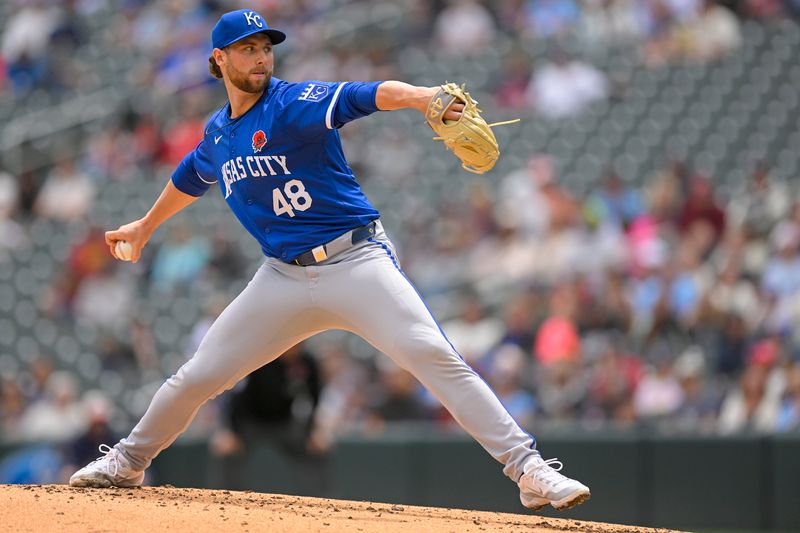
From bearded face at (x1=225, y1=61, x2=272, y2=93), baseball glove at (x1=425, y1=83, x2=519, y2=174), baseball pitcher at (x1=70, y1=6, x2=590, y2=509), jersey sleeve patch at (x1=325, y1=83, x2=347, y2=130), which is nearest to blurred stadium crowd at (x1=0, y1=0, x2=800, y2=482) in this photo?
baseball pitcher at (x1=70, y1=6, x2=590, y2=509)

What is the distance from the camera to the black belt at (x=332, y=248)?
4895mm

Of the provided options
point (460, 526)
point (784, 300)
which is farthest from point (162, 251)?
point (460, 526)

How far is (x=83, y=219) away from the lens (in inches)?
495

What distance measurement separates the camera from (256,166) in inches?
192

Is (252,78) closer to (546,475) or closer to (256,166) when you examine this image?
(256,166)

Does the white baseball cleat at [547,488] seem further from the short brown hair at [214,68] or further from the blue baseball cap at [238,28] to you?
the short brown hair at [214,68]

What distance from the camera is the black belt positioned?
4.89 metres

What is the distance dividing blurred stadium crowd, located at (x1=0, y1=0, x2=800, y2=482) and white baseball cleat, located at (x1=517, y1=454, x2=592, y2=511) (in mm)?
4112

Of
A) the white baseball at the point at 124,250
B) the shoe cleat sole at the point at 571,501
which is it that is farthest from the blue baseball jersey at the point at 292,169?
the shoe cleat sole at the point at 571,501

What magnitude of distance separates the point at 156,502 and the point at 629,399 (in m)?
5.34

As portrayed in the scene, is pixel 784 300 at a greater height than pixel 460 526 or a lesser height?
lesser

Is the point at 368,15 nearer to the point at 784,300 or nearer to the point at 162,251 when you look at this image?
the point at 162,251

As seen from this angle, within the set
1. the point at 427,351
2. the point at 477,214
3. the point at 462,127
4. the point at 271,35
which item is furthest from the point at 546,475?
the point at 477,214

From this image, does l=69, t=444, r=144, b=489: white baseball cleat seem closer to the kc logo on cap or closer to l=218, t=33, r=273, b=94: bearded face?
l=218, t=33, r=273, b=94: bearded face
